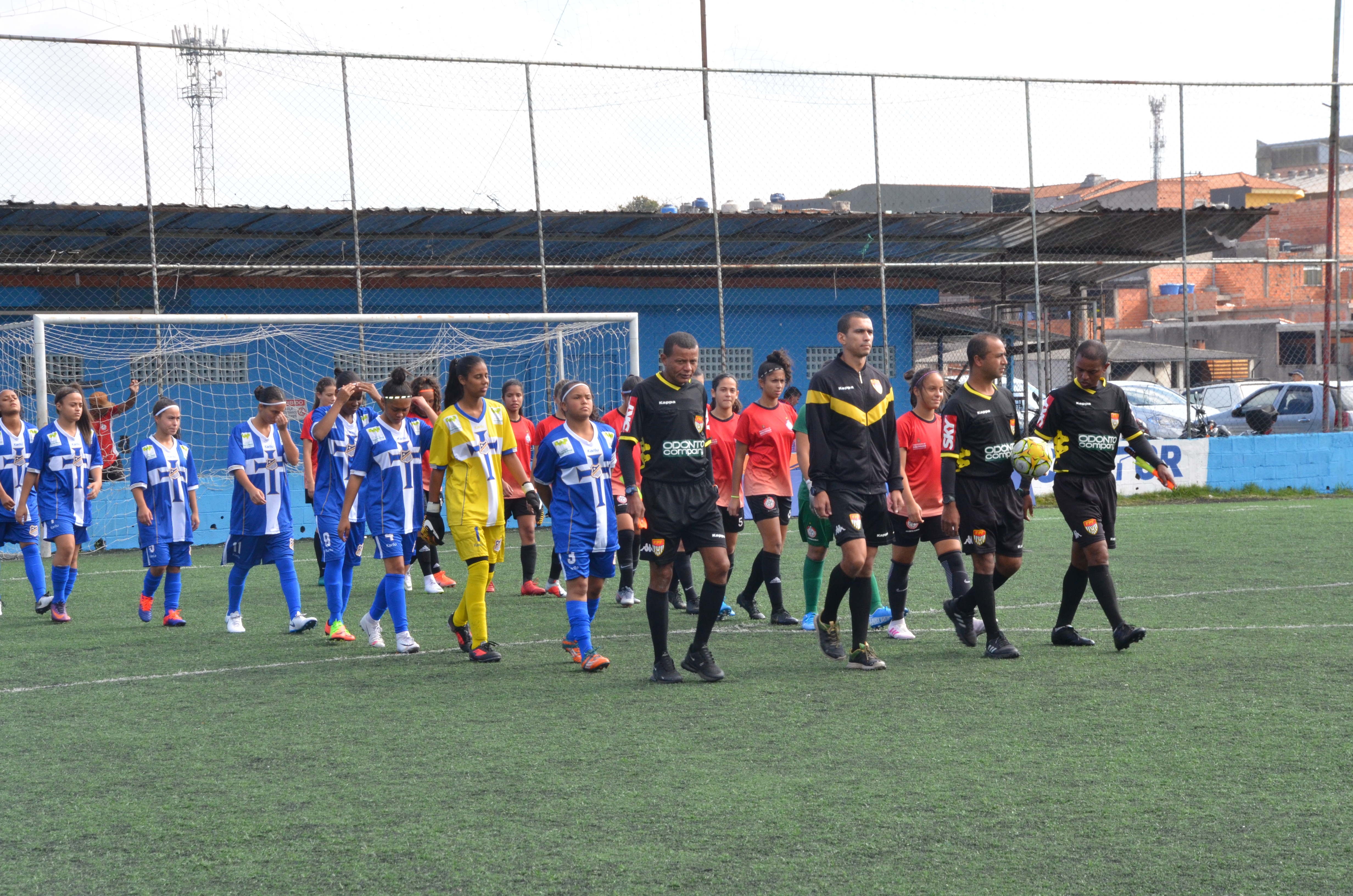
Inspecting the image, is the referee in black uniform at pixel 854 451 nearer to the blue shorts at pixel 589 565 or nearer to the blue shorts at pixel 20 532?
the blue shorts at pixel 589 565

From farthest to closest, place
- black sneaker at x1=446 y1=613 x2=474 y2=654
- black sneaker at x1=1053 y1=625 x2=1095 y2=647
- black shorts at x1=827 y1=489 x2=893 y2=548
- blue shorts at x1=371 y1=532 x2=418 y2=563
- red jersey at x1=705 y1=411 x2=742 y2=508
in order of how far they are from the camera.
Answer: red jersey at x1=705 y1=411 x2=742 y2=508
blue shorts at x1=371 y1=532 x2=418 y2=563
black sneaker at x1=446 y1=613 x2=474 y2=654
black sneaker at x1=1053 y1=625 x2=1095 y2=647
black shorts at x1=827 y1=489 x2=893 y2=548

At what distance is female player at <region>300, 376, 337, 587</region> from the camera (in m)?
10.3

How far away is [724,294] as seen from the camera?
956 inches

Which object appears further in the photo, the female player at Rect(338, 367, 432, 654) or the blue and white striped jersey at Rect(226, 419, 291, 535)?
the blue and white striped jersey at Rect(226, 419, 291, 535)

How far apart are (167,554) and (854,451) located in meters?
5.53

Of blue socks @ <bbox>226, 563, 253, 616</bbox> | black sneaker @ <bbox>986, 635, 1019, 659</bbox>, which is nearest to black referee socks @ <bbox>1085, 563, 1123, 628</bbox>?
black sneaker @ <bbox>986, 635, 1019, 659</bbox>

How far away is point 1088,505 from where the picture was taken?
7785mm

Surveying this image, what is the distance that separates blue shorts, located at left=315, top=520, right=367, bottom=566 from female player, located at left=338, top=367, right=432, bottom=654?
0.63ft

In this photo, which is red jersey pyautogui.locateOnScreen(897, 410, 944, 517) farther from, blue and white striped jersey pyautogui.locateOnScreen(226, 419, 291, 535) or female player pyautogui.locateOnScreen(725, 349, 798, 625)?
blue and white striped jersey pyautogui.locateOnScreen(226, 419, 291, 535)

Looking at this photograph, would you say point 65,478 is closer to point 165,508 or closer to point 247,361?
point 165,508

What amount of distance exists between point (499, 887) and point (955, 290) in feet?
80.8

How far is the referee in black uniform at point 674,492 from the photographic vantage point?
7012 mm

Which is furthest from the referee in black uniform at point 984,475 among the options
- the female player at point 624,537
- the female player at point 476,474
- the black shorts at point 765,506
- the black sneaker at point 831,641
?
the female player at point 476,474

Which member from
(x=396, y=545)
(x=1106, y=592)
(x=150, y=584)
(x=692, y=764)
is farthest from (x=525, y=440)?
(x=692, y=764)
